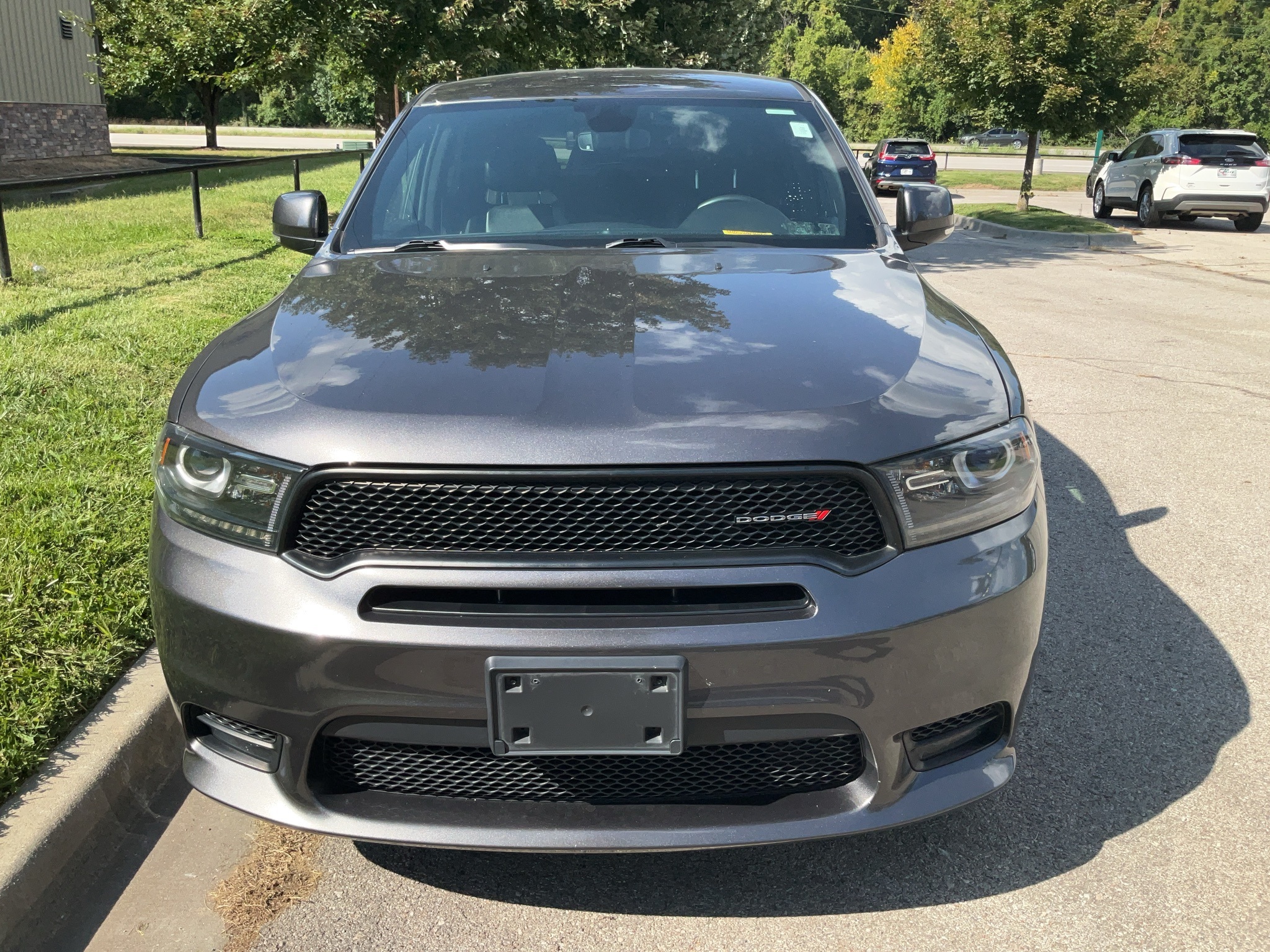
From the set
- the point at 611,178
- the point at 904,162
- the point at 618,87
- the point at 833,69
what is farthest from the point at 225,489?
the point at 833,69

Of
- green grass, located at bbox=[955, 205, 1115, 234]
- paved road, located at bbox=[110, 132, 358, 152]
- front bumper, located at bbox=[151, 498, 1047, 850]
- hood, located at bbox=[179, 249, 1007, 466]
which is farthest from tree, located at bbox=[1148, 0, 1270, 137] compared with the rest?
front bumper, located at bbox=[151, 498, 1047, 850]

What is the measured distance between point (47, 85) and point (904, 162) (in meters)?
21.2

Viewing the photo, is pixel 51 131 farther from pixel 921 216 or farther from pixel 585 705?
pixel 585 705

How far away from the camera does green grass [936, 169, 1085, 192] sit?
32062 mm

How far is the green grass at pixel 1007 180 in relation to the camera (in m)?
32.1

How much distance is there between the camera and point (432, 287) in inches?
109

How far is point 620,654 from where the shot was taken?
1.94 meters

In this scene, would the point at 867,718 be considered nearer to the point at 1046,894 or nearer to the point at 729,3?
the point at 1046,894

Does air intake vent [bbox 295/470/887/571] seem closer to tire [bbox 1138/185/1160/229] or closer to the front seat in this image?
the front seat

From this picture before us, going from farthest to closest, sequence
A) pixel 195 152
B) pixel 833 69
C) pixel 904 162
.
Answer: pixel 833 69
pixel 195 152
pixel 904 162

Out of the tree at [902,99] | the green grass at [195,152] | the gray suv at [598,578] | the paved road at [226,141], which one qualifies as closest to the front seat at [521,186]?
the gray suv at [598,578]

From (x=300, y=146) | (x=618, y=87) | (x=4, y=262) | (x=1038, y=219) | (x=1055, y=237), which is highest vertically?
(x=618, y=87)

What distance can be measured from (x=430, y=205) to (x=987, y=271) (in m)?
11.2

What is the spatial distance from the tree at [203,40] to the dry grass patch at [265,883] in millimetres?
11607
